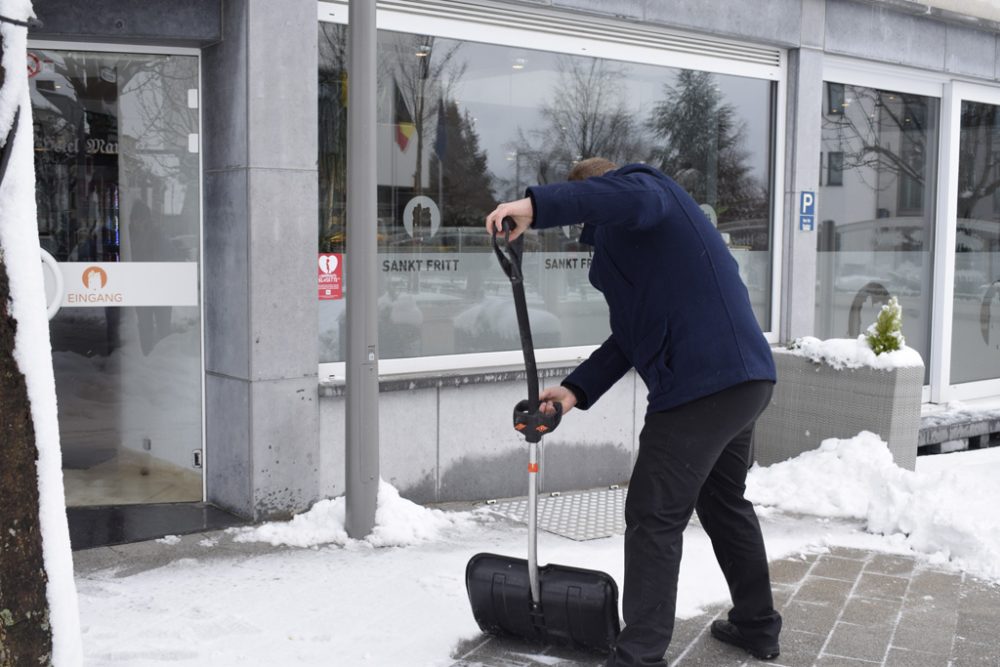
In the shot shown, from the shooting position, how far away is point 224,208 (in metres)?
6.40

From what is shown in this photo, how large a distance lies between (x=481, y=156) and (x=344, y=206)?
1118 millimetres

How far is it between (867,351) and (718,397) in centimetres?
386

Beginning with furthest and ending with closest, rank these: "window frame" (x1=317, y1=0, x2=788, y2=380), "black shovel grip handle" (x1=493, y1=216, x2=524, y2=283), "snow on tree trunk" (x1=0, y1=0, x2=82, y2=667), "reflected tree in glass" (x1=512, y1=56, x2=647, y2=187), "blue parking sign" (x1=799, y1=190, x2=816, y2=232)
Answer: "blue parking sign" (x1=799, y1=190, x2=816, y2=232)
"reflected tree in glass" (x1=512, y1=56, x2=647, y2=187)
"window frame" (x1=317, y1=0, x2=788, y2=380)
"black shovel grip handle" (x1=493, y1=216, x2=524, y2=283)
"snow on tree trunk" (x1=0, y1=0, x2=82, y2=667)

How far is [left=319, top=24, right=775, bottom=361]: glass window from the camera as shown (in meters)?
6.98

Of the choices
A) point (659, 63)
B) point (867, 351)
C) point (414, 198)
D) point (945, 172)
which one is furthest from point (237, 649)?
point (945, 172)

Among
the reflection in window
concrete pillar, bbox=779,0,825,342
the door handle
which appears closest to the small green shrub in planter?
concrete pillar, bbox=779,0,825,342

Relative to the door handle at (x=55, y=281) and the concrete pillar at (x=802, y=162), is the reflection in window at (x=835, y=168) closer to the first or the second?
the concrete pillar at (x=802, y=162)

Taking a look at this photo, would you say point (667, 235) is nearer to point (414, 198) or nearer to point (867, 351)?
point (414, 198)

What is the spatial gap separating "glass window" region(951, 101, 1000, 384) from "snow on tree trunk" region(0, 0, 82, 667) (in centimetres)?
959

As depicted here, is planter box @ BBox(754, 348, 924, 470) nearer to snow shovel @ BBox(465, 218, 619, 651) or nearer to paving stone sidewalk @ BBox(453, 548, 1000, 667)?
paving stone sidewalk @ BBox(453, 548, 1000, 667)

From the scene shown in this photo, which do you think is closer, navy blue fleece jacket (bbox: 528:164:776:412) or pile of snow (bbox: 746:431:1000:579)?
navy blue fleece jacket (bbox: 528:164:776:412)

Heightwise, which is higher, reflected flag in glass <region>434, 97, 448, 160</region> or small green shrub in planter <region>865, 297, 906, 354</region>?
reflected flag in glass <region>434, 97, 448, 160</region>

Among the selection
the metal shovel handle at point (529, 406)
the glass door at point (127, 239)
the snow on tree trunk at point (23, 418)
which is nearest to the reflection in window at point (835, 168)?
the glass door at point (127, 239)

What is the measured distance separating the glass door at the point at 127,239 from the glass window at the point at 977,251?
741 centimetres
